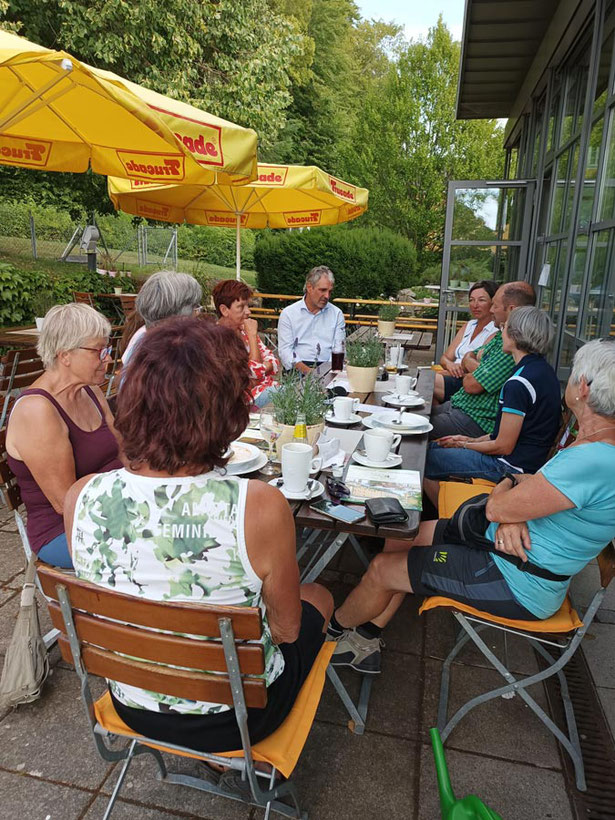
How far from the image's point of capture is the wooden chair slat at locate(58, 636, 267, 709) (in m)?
1.22

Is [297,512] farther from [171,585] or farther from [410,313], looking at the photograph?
[410,313]

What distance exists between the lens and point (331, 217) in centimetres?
775

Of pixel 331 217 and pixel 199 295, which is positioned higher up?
pixel 331 217

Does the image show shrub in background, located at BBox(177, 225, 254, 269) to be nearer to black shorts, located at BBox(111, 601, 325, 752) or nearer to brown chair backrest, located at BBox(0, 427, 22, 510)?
brown chair backrest, located at BBox(0, 427, 22, 510)

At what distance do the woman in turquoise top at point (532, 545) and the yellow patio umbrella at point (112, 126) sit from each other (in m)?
2.72

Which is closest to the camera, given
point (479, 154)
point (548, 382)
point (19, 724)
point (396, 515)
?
point (396, 515)

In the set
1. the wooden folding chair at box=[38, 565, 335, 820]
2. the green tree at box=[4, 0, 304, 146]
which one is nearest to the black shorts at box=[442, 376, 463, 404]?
the wooden folding chair at box=[38, 565, 335, 820]

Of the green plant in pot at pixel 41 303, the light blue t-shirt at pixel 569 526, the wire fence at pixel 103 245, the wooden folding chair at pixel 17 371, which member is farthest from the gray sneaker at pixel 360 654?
the wire fence at pixel 103 245

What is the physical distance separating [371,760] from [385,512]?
0.87m

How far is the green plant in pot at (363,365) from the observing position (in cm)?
339

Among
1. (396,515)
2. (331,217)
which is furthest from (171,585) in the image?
(331,217)

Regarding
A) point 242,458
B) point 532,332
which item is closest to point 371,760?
point 242,458

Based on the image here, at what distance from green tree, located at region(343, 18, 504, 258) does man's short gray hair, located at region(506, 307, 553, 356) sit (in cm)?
1702

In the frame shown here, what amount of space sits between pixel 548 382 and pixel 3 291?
7.63m
